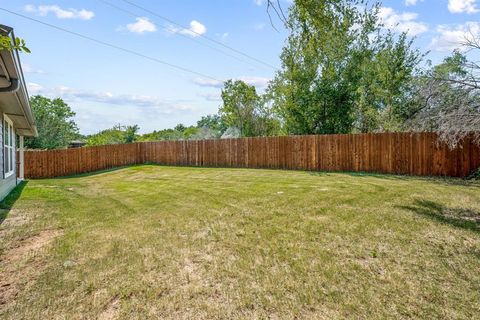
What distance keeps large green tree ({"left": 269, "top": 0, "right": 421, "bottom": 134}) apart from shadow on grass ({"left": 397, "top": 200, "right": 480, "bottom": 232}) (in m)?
9.64

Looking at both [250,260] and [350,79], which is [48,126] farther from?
[250,260]

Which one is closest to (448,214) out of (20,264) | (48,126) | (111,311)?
(111,311)

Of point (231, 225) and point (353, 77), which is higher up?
point (353, 77)

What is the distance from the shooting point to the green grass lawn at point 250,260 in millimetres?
2320

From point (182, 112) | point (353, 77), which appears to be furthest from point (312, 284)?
point (182, 112)

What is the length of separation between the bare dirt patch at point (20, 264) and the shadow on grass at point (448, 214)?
16.7 ft

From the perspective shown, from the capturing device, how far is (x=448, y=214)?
15.0 ft

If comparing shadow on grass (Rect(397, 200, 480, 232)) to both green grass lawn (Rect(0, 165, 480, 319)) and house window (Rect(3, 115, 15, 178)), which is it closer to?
green grass lawn (Rect(0, 165, 480, 319))

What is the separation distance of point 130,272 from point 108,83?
14.0m

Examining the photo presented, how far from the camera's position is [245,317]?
2.19 metres

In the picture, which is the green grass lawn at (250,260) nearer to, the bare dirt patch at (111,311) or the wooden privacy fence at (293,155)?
the bare dirt patch at (111,311)

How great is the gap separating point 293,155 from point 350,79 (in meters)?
5.75

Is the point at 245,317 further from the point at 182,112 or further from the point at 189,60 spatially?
the point at 182,112

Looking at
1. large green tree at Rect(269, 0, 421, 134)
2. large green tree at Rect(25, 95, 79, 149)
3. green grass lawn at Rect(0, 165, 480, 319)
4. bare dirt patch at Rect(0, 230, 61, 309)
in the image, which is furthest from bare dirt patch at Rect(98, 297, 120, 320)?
large green tree at Rect(25, 95, 79, 149)
